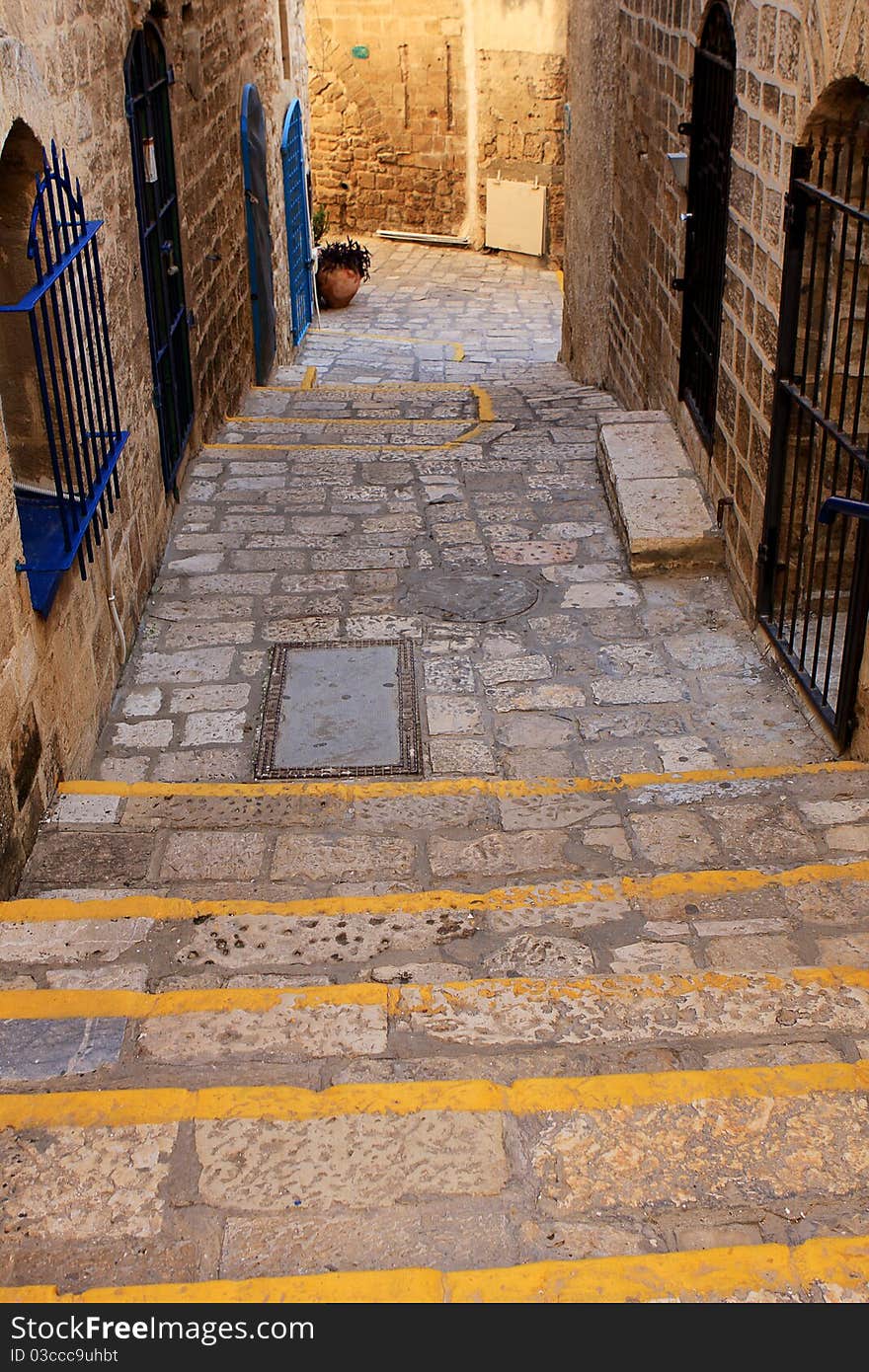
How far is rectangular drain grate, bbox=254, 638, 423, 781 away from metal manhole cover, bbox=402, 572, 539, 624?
36 cm

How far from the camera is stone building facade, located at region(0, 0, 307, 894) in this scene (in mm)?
3775

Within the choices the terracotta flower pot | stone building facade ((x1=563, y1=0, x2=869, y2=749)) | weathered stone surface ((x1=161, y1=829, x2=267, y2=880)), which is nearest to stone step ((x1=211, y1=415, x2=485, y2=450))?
stone building facade ((x1=563, y1=0, x2=869, y2=749))

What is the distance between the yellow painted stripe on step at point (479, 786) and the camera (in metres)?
4.29

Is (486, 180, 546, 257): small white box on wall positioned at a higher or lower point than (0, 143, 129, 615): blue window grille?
lower

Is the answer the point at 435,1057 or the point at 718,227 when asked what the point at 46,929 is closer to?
the point at 435,1057

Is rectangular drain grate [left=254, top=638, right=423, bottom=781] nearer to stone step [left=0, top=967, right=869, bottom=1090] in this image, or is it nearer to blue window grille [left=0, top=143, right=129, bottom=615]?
blue window grille [left=0, top=143, right=129, bottom=615]

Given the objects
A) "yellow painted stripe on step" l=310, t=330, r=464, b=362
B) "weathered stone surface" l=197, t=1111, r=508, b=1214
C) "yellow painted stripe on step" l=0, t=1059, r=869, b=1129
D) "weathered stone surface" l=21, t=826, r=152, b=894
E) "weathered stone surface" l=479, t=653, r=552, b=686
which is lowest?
"yellow painted stripe on step" l=310, t=330, r=464, b=362

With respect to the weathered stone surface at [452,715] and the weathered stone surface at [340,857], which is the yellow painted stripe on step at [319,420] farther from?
the weathered stone surface at [340,857]

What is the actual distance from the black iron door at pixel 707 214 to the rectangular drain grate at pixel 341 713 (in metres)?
2.17

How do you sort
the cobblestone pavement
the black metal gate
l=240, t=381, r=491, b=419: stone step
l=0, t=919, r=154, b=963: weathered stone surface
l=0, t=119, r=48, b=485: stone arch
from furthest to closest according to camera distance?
l=240, t=381, r=491, b=419: stone step, the cobblestone pavement, the black metal gate, l=0, t=119, r=48, b=485: stone arch, l=0, t=919, r=154, b=963: weathered stone surface

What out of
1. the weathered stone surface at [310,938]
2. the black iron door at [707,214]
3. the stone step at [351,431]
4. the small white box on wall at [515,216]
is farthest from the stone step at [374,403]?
the small white box on wall at [515,216]

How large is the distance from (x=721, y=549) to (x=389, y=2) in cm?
1558

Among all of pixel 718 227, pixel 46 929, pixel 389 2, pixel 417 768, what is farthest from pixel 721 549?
pixel 389 2

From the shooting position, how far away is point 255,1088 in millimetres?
2512
